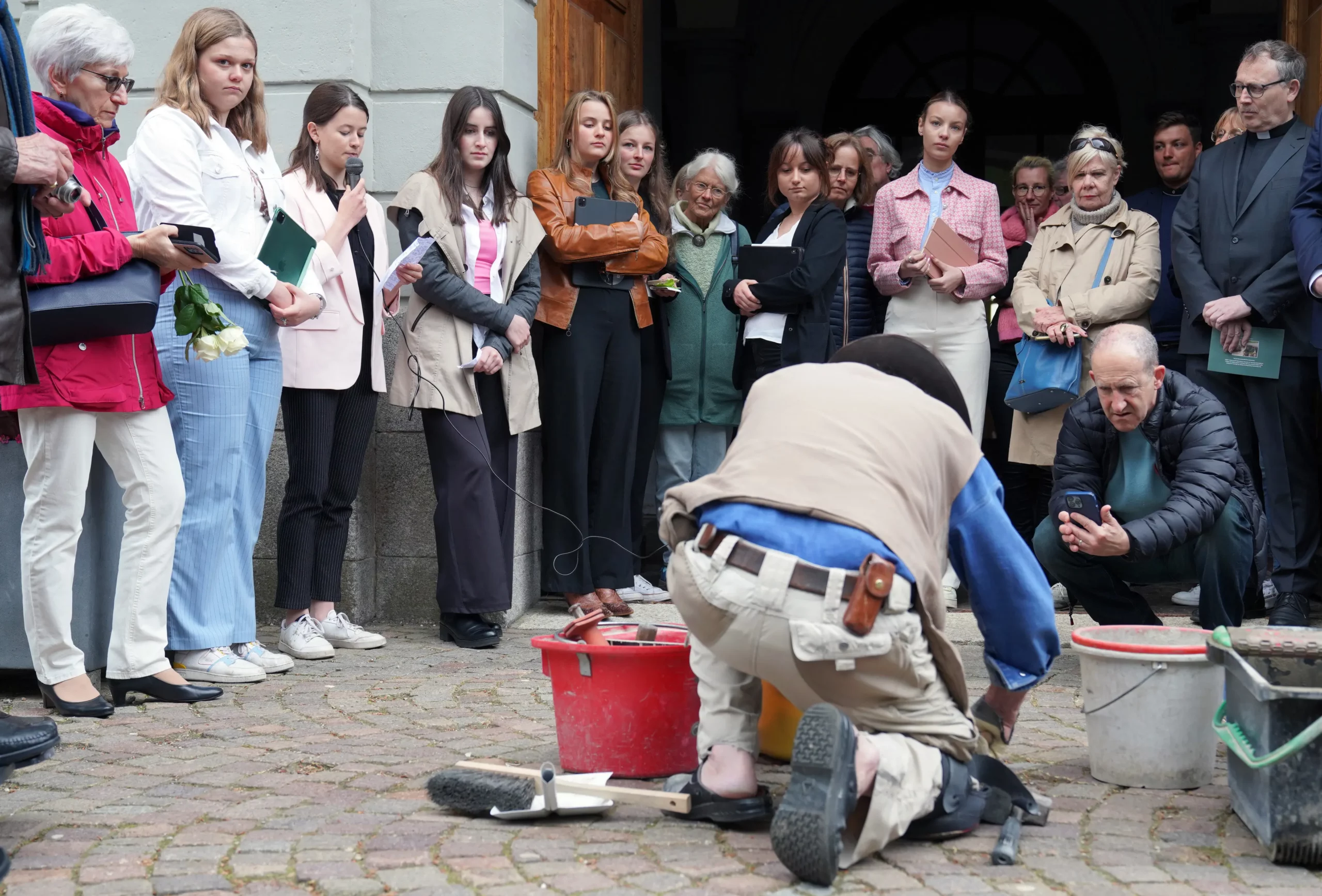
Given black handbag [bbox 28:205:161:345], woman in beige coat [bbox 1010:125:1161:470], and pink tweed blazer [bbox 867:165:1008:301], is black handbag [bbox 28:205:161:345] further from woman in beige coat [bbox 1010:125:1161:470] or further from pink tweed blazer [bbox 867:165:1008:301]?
woman in beige coat [bbox 1010:125:1161:470]

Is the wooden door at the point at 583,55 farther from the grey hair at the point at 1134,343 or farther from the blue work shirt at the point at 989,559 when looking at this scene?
the blue work shirt at the point at 989,559

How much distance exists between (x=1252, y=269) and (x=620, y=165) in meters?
2.59

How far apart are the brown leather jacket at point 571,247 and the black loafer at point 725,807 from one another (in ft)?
10.3

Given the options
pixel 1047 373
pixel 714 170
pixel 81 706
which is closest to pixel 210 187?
pixel 81 706

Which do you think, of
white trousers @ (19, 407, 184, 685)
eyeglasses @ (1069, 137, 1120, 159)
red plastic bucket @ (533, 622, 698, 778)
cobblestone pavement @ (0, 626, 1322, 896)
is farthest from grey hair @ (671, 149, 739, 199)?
red plastic bucket @ (533, 622, 698, 778)

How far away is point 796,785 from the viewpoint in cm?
294

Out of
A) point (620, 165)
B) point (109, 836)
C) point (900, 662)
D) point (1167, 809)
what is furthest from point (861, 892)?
point (620, 165)

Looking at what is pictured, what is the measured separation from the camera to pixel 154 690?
4.74 meters

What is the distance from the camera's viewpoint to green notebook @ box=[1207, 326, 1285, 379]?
5734 mm

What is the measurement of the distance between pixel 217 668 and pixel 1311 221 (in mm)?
4212

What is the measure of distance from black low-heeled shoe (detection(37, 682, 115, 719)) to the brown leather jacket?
2467 millimetres

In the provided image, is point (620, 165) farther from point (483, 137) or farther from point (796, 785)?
point (796, 785)

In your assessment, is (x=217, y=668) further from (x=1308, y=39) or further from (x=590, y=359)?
(x=1308, y=39)

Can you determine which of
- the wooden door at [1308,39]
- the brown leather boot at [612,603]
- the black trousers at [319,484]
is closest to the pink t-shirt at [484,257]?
the black trousers at [319,484]
